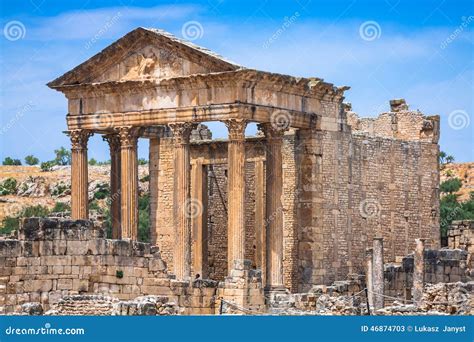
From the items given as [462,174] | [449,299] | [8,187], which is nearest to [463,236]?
[449,299]

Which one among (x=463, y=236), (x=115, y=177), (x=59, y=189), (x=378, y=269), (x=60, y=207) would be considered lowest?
(x=378, y=269)

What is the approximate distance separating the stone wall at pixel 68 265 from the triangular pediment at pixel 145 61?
1002cm

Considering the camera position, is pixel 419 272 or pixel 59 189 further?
pixel 59 189

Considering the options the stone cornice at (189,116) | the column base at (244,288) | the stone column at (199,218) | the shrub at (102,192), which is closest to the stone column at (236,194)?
the stone cornice at (189,116)

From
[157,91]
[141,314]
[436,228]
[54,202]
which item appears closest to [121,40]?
[157,91]

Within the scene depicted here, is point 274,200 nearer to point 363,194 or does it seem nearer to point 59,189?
point 363,194

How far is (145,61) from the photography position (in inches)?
1778

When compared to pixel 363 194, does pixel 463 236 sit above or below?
below

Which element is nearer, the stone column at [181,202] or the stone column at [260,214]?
the stone column at [181,202]

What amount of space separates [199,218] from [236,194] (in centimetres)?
649

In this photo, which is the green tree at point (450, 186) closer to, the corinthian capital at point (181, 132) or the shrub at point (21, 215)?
the shrub at point (21, 215)

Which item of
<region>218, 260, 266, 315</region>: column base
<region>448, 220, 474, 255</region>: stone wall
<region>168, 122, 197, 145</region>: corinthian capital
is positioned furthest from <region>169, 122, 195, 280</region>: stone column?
<region>448, 220, 474, 255</region>: stone wall

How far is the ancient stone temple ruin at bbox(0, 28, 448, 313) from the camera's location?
43281 millimetres

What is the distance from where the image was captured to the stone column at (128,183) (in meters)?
45.6
